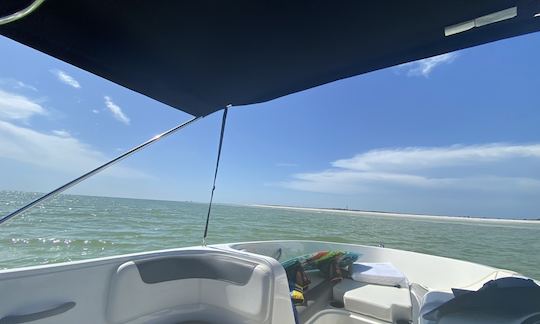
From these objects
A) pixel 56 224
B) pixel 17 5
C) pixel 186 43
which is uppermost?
pixel 186 43

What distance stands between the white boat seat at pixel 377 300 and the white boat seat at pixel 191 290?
0.83 m

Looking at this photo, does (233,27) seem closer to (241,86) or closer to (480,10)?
(241,86)

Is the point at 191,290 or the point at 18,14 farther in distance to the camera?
the point at 191,290

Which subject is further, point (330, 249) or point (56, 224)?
point (56, 224)

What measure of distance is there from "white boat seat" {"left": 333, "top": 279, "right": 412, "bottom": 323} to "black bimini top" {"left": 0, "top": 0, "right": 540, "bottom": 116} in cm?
147

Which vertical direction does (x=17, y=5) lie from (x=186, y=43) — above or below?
below

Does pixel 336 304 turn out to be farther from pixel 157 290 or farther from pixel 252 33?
pixel 252 33

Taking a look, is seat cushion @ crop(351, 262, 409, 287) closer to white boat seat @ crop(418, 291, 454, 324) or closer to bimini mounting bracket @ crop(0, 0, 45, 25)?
white boat seat @ crop(418, 291, 454, 324)

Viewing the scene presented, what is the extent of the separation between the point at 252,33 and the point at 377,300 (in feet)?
5.89

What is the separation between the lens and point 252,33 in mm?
1058

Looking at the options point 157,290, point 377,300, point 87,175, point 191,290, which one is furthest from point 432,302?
point 87,175

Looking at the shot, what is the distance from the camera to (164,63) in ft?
4.02

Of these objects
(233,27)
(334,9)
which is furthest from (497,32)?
(233,27)

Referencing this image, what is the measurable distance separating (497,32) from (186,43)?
3.86 feet
